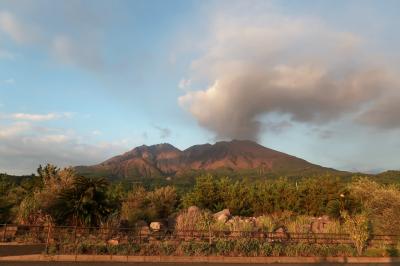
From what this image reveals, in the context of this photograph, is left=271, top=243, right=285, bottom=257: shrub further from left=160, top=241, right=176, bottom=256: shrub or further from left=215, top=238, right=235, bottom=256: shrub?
left=160, top=241, right=176, bottom=256: shrub

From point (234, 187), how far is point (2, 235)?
64.2ft

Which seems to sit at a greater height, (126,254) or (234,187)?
(234,187)

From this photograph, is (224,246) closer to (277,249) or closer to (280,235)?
(277,249)

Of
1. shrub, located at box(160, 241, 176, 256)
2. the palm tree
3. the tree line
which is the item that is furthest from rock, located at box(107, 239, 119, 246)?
the palm tree

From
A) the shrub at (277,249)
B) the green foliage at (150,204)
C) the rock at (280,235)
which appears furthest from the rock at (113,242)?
the rock at (280,235)

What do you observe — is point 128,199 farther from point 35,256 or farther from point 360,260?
point 360,260

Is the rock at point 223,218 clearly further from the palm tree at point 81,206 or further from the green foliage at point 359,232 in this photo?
the green foliage at point 359,232

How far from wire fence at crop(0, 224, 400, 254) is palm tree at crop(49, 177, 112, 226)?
1.14m

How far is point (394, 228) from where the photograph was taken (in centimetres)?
2498

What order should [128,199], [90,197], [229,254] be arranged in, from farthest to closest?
[128,199] → [90,197] → [229,254]

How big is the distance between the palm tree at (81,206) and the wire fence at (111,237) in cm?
114

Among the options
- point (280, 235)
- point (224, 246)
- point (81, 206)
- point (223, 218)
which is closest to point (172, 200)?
point (223, 218)

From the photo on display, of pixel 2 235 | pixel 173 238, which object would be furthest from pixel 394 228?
pixel 2 235

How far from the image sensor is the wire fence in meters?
17.8
